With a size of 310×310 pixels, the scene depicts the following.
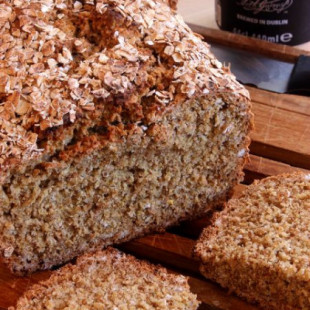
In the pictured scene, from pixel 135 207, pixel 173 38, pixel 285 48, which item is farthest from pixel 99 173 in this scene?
pixel 285 48

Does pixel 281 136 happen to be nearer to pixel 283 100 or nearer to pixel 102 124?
pixel 283 100

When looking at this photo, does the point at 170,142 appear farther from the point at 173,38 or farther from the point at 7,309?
the point at 7,309

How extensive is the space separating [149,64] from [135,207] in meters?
0.70

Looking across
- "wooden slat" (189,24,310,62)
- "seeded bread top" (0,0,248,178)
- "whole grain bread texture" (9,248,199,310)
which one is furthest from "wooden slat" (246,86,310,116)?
"whole grain bread texture" (9,248,199,310)

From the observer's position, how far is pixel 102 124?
2902 mm

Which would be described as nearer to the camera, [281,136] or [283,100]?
[281,136]

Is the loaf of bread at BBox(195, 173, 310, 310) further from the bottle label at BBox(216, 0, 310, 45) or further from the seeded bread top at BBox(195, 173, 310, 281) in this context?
the bottle label at BBox(216, 0, 310, 45)

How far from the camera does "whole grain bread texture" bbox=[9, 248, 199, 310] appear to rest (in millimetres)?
2883

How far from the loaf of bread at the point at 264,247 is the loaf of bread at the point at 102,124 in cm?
25

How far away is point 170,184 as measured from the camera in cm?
325

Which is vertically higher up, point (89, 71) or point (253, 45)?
point (89, 71)

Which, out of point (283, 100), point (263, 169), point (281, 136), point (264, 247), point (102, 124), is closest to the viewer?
point (102, 124)

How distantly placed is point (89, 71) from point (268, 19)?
1.90 metres

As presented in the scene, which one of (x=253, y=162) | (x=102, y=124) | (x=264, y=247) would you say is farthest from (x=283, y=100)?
(x=102, y=124)
